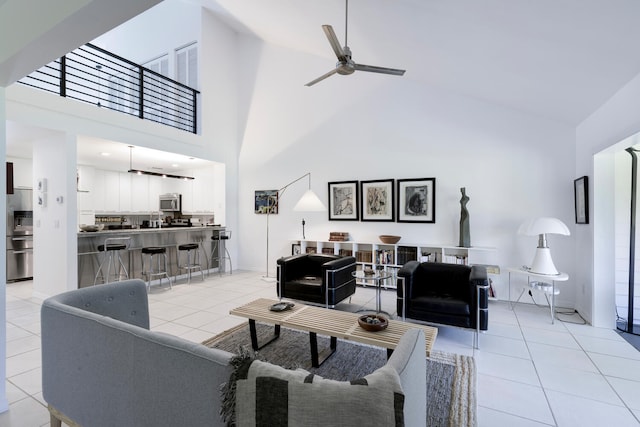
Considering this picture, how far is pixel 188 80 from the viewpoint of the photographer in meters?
6.93

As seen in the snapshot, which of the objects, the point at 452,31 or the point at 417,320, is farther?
the point at 417,320

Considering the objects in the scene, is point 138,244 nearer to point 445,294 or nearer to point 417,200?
point 417,200

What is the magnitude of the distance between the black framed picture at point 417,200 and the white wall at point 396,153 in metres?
0.10

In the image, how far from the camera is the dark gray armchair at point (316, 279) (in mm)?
3914

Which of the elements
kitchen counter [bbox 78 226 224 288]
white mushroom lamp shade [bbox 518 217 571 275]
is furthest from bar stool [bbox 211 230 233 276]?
white mushroom lamp shade [bbox 518 217 571 275]

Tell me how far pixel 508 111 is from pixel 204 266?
21.0 feet

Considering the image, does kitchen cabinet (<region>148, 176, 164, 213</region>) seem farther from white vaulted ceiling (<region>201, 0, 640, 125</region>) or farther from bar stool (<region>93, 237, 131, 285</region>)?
white vaulted ceiling (<region>201, 0, 640, 125</region>)

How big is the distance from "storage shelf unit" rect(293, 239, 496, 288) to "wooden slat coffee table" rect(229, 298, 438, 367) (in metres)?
1.88

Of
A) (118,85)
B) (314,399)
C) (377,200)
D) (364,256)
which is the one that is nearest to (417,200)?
(377,200)

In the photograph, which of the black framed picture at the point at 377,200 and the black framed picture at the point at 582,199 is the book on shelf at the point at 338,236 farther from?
the black framed picture at the point at 582,199

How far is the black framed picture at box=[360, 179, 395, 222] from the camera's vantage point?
5515mm

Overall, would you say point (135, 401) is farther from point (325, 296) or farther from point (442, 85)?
point (442, 85)

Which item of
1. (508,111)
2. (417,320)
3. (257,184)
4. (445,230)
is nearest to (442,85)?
(508,111)

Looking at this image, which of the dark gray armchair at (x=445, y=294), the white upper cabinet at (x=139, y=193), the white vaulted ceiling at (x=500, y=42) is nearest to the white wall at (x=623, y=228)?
the white vaulted ceiling at (x=500, y=42)
